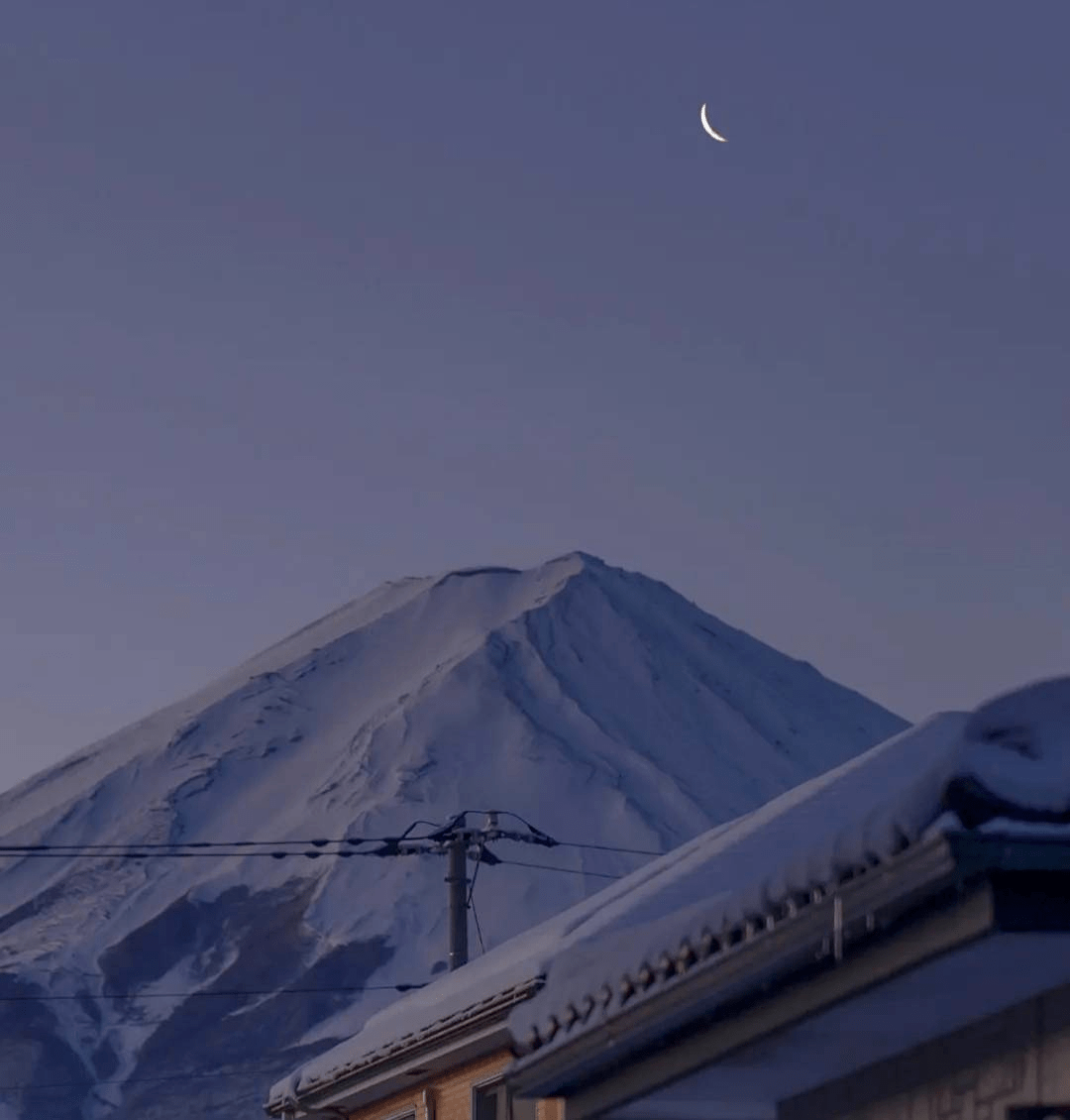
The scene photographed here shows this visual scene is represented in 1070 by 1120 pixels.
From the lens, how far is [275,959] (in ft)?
564

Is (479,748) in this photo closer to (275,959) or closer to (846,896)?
(275,959)

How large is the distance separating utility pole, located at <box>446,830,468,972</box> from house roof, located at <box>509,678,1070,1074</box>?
18.4 meters

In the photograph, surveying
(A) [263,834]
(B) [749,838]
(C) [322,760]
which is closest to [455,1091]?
(B) [749,838]

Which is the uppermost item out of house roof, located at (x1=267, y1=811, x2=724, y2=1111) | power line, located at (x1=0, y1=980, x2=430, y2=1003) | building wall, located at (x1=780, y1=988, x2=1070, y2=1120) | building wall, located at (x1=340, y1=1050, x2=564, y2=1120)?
power line, located at (x1=0, y1=980, x2=430, y2=1003)

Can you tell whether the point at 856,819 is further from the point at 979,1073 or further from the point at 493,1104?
the point at 493,1104

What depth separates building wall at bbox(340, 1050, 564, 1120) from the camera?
19.3m

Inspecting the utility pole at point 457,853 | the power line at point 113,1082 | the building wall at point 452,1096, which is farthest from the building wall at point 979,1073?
the power line at point 113,1082

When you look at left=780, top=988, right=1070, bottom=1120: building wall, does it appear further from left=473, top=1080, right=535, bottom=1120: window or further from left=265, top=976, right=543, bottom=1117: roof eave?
left=473, top=1080, right=535, bottom=1120: window

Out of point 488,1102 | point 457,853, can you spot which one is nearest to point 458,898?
point 457,853

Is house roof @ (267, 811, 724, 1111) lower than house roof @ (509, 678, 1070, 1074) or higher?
higher

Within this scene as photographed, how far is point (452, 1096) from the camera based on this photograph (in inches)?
805

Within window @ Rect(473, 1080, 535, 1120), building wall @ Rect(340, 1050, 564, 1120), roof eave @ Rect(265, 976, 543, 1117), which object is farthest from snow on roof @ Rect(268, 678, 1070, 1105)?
window @ Rect(473, 1080, 535, 1120)

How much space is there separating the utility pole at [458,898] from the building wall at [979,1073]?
19.7 m

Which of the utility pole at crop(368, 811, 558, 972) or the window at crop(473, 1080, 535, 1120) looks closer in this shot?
the window at crop(473, 1080, 535, 1120)
